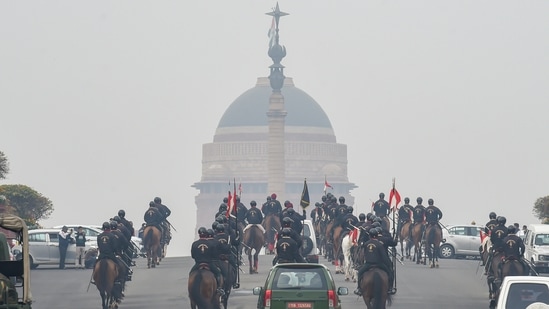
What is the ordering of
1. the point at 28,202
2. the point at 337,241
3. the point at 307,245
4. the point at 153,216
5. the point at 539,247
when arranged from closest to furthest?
the point at 337,241 → the point at 307,245 → the point at 153,216 → the point at 539,247 → the point at 28,202

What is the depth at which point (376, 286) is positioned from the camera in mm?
30469

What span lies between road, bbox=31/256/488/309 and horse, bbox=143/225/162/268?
45cm

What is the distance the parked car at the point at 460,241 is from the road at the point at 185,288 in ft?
19.6

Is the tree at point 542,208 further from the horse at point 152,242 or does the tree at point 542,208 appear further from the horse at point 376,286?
the horse at point 376,286

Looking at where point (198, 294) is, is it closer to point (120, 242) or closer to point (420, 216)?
point (120, 242)

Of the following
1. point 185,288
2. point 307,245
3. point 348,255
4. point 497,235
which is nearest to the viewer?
point 497,235

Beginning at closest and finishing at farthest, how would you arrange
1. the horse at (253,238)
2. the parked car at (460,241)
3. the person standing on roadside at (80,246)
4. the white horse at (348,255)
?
the white horse at (348,255) → the horse at (253,238) → the person standing on roadside at (80,246) → the parked car at (460,241)

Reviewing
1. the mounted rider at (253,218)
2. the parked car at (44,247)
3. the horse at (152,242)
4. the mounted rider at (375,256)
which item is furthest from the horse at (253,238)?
the mounted rider at (375,256)

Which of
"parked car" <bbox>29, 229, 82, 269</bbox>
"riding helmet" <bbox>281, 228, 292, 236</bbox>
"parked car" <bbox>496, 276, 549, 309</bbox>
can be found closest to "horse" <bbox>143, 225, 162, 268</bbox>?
"parked car" <bbox>29, 229, 82, 269</bbox>

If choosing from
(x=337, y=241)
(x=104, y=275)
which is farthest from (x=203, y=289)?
(x=337, y=241)

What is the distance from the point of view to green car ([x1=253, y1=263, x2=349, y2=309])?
25984mm

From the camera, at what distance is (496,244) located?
36.6 m

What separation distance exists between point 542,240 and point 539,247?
34 cm

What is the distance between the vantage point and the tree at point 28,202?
75394 mm
